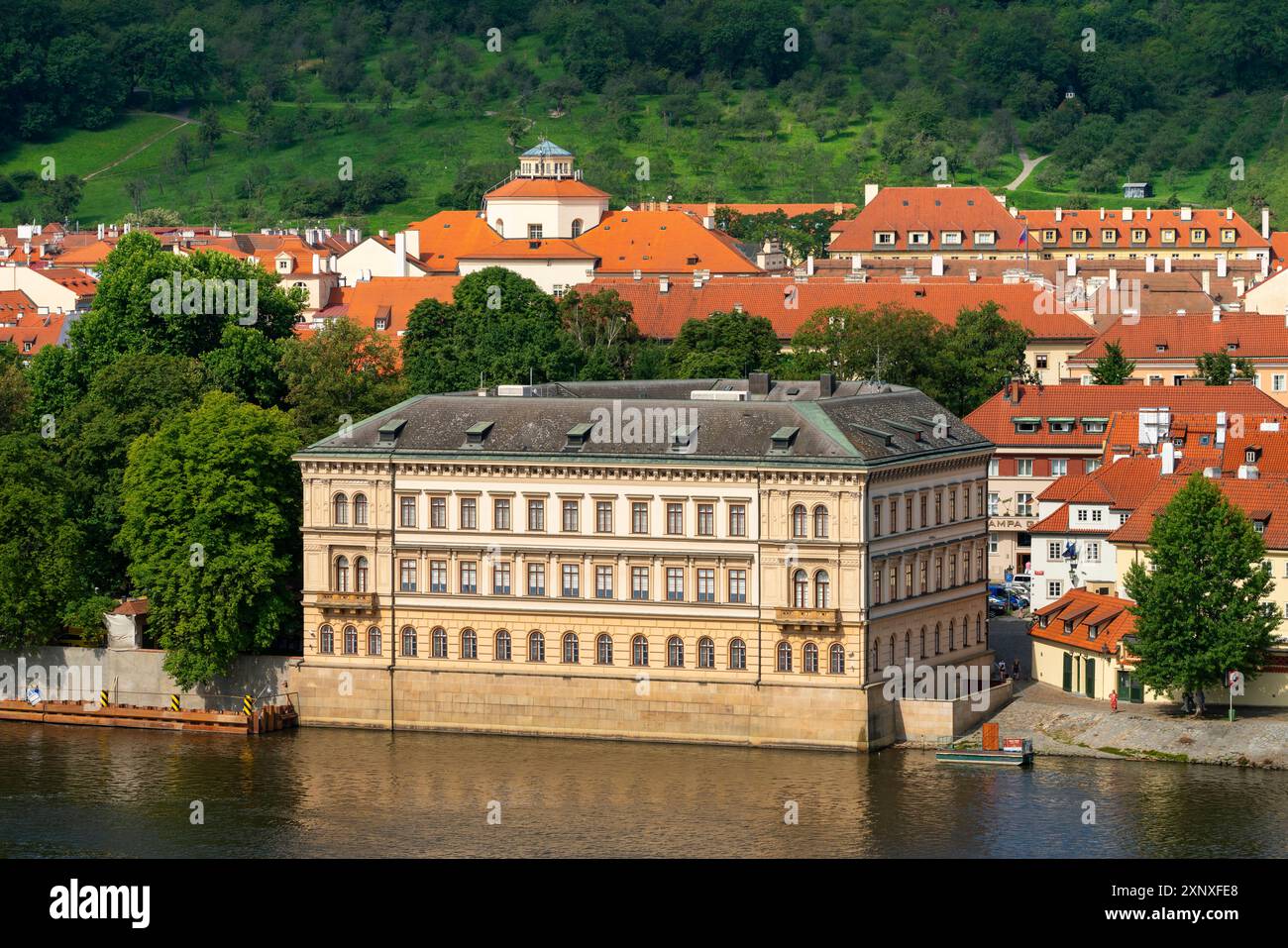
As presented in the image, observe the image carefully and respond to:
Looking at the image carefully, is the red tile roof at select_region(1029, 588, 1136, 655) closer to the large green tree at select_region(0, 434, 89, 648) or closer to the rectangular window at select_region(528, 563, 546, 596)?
the rectangular window at select_region(528, 563, 546, 596)

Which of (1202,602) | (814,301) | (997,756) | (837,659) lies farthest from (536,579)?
(814,301)

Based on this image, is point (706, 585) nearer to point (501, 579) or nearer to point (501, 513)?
point (501, 579)

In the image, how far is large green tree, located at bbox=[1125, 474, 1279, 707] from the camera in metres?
96.9

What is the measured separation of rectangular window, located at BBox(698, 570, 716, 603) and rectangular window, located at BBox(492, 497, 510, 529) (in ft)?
23.7

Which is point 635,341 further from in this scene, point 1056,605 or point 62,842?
point 62,842

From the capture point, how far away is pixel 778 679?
3885 inches

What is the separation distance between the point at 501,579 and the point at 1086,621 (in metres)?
20.7

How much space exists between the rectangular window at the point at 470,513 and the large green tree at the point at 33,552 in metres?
16.9

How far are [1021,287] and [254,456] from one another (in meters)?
69.8

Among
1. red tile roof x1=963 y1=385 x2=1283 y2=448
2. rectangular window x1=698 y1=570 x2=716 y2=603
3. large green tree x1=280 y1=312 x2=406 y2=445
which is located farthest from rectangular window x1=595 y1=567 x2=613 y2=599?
red tile roof x1=963 y1=385 x2=1283 y2=448

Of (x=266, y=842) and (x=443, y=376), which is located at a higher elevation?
(x=443, y=376)

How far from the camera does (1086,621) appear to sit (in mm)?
105062
